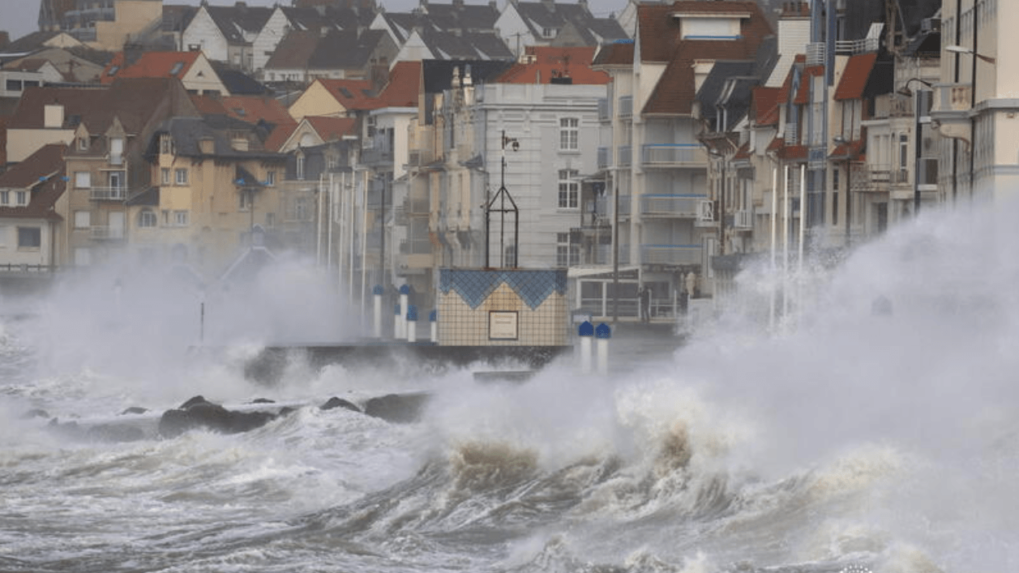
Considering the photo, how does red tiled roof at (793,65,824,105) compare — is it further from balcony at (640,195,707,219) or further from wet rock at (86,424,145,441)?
wet rock at (86,424,145,441)

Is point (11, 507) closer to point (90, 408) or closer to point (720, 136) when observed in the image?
point (90, 408)

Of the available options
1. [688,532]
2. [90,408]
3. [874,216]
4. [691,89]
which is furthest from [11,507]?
[691,89]

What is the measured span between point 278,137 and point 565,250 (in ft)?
153

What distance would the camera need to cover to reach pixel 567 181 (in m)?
85.2

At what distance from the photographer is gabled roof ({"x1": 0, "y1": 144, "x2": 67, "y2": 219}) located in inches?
5025

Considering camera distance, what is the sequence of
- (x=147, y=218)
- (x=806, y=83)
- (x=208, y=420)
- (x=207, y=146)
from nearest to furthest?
(x=208, y=420) → (x=806, y=83) → (x=207, y=146) → (x=147, y=218)

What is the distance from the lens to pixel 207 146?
12325cm

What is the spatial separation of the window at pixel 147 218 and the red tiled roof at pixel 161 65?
30.9 meters

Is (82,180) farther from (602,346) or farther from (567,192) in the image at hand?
(602,346)

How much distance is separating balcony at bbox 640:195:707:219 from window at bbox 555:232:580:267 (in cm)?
763

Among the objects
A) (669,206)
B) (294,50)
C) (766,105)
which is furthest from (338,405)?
(294,50)

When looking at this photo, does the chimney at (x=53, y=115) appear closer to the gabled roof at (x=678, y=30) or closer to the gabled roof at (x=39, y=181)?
the gabled roof at (x=39, y=181)

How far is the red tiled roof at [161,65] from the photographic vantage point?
155750 millimetres

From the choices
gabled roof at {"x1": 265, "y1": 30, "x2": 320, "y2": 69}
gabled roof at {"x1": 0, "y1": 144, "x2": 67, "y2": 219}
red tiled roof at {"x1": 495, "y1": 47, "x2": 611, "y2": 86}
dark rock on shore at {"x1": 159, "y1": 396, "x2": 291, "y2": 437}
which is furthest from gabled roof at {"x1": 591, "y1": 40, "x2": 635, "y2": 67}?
gabled roof at {"x1": 265, "y1": 30, "x2": 320, "y2": 69}
